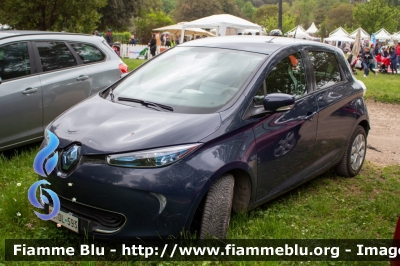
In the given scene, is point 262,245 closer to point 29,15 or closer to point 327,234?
point 327,234

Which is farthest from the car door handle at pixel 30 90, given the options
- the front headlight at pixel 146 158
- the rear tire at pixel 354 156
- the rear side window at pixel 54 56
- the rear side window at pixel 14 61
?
the rear tire at pixel 354 156

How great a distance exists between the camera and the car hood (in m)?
3.26

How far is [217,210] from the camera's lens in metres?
3.42

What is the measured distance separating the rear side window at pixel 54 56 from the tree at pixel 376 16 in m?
61.0

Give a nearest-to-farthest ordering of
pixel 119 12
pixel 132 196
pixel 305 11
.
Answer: pixel 132 196, pixel 119 12, pixel 305 11

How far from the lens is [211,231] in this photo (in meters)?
3.44

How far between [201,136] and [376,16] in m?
63.9

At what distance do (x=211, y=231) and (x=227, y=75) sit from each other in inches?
57.1

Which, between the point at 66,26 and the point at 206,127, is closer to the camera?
the point at 206,127

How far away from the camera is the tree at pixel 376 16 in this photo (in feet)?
198

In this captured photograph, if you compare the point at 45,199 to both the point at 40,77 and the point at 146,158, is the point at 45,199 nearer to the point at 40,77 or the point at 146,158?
the point at 146,158

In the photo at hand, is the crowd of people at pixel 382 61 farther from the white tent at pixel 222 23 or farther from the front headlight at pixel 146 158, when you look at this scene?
the front headlight at pixel 146 158

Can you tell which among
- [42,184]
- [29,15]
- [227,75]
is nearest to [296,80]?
[227,75]

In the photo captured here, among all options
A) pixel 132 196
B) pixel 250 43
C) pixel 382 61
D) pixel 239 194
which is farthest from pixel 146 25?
pixel 132 196
